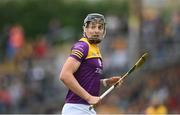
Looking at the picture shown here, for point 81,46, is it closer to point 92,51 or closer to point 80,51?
point 80,51

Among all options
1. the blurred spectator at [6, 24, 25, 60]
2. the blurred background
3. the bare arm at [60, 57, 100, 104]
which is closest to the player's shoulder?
the bare arm at [60, 57, 100, 104]

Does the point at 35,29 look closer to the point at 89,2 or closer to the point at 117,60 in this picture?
the point at 89,2

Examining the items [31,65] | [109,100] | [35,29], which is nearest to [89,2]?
[35,29]

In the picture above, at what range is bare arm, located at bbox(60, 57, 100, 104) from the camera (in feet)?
30.0

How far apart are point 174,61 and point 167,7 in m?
16.6

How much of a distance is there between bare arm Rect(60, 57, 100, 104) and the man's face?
39 centimetres

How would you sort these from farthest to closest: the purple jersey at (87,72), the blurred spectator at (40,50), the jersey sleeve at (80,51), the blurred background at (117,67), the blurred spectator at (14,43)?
the blurred spectator at (40,50) < the blurred spectator at (14,43) < the blurred background at (117,67) < the purple jersey at (87,72) < the jersey sleeve at (80,51)

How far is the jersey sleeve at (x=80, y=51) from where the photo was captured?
30.4 feet

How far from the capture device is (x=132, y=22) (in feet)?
86.9

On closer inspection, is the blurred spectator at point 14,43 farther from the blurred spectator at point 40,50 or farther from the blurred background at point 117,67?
the blurred spectator at point 40,50

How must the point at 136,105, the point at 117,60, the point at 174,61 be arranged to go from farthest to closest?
the point at 117,60, the point at 174,61, the point at 136,105

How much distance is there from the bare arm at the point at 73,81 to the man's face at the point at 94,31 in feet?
1.26

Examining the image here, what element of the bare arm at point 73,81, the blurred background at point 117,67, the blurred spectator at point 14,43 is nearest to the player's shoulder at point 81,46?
the bare arm at point 73,81

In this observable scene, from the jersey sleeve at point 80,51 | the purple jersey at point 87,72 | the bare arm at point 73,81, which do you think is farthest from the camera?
the purple jersey at point 87,72
